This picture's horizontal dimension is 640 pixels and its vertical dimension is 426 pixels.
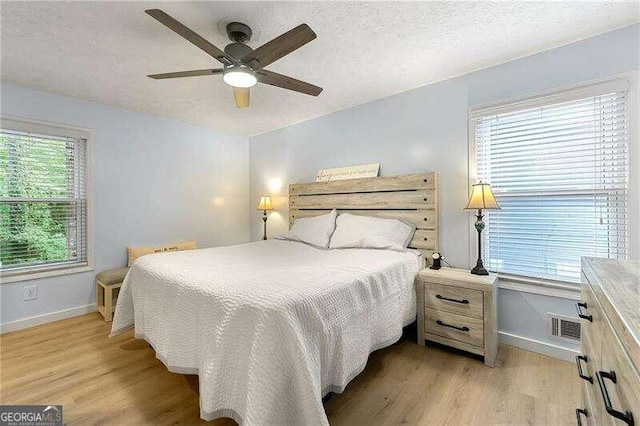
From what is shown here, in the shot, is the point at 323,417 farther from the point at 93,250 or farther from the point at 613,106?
the point at 93,250

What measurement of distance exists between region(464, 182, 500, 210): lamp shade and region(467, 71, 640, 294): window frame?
30cm

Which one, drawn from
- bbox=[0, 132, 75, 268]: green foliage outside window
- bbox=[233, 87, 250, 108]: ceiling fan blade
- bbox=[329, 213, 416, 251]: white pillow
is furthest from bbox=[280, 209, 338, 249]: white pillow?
bbox=[0, 132, 75, 268]: green foliage outside window

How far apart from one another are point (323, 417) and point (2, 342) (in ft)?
10.4

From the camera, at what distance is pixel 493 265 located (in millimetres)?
2477

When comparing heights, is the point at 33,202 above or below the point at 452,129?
below

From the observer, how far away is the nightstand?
2.06 metres

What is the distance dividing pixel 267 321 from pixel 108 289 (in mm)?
2706

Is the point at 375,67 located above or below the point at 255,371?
above

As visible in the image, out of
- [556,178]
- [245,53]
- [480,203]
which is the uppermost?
[245,53]

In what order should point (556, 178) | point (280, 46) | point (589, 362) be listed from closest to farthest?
point (589, 362) → point (280, 46) → point (556, 178)

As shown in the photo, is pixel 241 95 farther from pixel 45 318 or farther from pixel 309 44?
pixel 45 318

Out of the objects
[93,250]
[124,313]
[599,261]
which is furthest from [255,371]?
[93,250]

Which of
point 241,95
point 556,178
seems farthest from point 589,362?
point 241,95

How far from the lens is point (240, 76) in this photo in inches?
73.9
